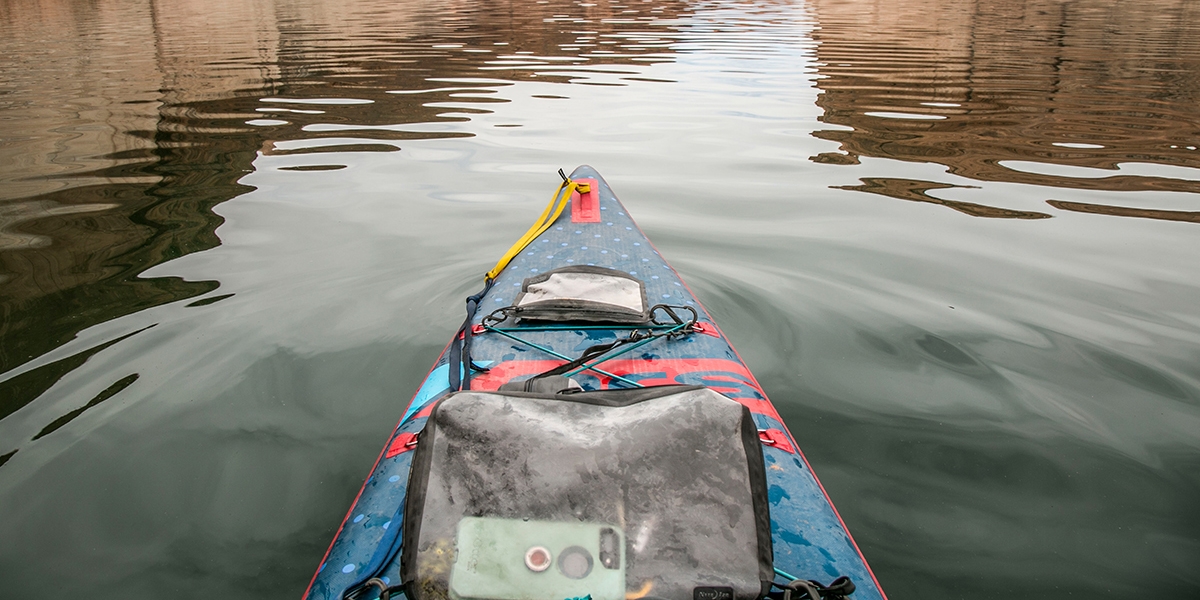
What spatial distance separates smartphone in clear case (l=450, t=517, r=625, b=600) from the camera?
1.44 meters

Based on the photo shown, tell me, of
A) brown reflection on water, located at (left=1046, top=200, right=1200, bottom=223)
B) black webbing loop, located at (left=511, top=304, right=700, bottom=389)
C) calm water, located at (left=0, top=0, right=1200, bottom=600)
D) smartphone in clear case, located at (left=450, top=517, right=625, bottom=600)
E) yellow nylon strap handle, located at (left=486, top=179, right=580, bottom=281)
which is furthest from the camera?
brown reflection on water, located at (left=1046, top=200, right=1200, bottom=223)

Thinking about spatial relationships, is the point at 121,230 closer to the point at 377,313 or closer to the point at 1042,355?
the point at 377,313

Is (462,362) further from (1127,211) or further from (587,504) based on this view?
(1127,211)

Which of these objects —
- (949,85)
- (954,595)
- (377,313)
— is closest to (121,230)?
(377,313)

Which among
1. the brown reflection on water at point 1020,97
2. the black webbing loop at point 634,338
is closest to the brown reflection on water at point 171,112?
the black webbing loop at point 634,338

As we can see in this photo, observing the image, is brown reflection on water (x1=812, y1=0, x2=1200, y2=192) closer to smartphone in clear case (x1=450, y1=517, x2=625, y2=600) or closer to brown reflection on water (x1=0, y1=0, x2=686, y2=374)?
brown reflection on water (x1=0, y1=0, x2=686, y2=374)

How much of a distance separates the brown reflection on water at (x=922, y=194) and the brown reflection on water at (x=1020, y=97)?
70 cm

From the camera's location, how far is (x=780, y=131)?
813 cm

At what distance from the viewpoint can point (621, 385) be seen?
2.32 m

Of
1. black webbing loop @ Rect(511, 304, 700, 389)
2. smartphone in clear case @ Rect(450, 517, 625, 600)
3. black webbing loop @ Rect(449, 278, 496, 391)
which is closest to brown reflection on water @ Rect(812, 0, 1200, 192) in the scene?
black webbing loop @ Rect(511, 304, 700, 389)

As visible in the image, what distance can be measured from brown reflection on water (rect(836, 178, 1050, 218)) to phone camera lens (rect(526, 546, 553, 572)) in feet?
16.6

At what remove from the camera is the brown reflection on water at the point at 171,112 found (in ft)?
13.6

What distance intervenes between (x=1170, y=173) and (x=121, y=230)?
28.8 ft

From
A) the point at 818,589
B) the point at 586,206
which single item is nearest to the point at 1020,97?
the point at 586,206
